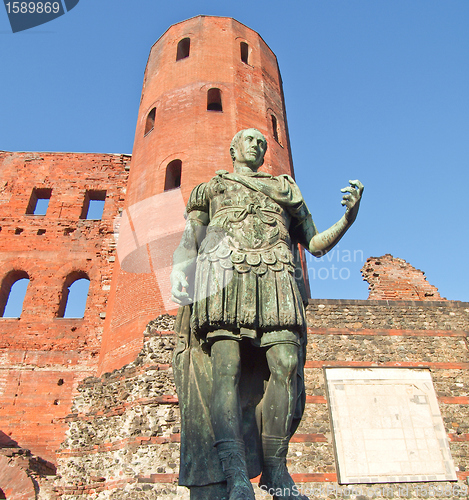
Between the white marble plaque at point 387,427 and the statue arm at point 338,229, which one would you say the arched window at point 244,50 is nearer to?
the white marble plaque at point 387,427

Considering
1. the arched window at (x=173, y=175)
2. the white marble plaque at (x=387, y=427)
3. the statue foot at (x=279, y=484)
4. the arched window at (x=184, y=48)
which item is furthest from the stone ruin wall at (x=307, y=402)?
the arched window at (x=184, y=48)

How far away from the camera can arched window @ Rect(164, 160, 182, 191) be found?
1305cm

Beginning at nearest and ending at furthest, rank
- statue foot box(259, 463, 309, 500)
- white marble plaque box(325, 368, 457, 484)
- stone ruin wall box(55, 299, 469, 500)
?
statue foot box(259, 463, 309, 500) → stone ruin wall box(55, 299, 469, 500) → white marble plaque box(325, 368, 457, 484)

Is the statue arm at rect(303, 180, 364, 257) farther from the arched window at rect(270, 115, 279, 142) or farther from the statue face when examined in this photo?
the arched window at rect(270, 115, 279, 142)

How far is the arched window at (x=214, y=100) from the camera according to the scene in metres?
14.8

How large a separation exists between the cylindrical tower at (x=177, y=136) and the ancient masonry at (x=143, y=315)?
53 mm

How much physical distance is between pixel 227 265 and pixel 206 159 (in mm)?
10311

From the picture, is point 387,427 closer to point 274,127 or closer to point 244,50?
point 274,127

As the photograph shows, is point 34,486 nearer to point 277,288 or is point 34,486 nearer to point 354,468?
point 354,468

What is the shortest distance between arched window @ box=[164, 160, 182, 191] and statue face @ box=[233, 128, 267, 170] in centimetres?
957

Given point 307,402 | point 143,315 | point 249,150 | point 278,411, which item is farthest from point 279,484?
point 143,315

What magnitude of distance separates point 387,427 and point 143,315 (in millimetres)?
5302

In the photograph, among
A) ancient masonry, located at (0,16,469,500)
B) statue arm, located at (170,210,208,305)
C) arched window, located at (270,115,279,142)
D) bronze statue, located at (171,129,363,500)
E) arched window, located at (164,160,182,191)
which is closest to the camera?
bronze statue, located at (171,129,363,500)

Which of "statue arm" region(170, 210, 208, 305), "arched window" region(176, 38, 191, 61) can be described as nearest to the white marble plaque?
"statue arm" region(170, 210, 208, 305)
